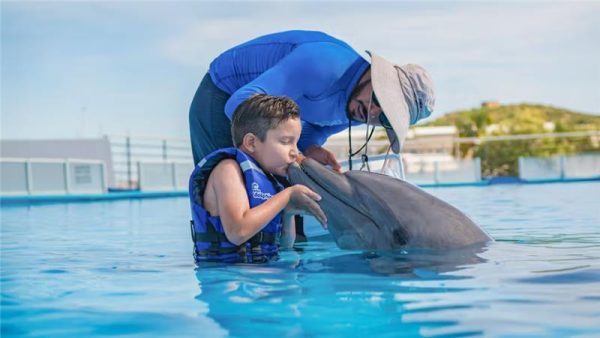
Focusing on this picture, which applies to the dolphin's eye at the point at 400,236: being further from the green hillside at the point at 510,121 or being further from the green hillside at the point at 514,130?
the green hillside at the point at 510,121

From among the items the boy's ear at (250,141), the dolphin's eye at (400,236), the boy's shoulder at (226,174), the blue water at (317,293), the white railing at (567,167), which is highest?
the boy's ear at (250,141)

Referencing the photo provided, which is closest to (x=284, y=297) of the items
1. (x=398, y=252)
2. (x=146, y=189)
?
(x=398, y=252)

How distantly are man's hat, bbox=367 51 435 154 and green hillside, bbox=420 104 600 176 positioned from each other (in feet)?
57.1

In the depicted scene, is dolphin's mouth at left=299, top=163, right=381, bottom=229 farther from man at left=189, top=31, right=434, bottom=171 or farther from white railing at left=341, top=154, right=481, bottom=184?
white railing at left=341, top=154, right=481, bottom=184

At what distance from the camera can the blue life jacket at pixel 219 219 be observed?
339cm

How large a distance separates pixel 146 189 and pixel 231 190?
13.7m

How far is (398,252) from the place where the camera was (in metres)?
3.42

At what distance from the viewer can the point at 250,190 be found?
11.1 ft

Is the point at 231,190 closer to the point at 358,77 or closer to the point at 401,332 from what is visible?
the point at 358,77

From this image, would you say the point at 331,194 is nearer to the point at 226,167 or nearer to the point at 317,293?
the point at 226,167

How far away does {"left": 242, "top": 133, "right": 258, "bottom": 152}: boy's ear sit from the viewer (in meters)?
3.40

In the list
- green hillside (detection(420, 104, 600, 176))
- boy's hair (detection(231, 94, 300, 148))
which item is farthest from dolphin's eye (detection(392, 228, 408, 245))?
green hillside (detection(420, 104, 600, 176))

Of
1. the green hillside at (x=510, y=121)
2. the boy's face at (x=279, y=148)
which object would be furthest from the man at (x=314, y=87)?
the green hillside at (x=510, y=121)

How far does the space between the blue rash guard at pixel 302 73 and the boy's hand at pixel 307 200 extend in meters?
0.47
